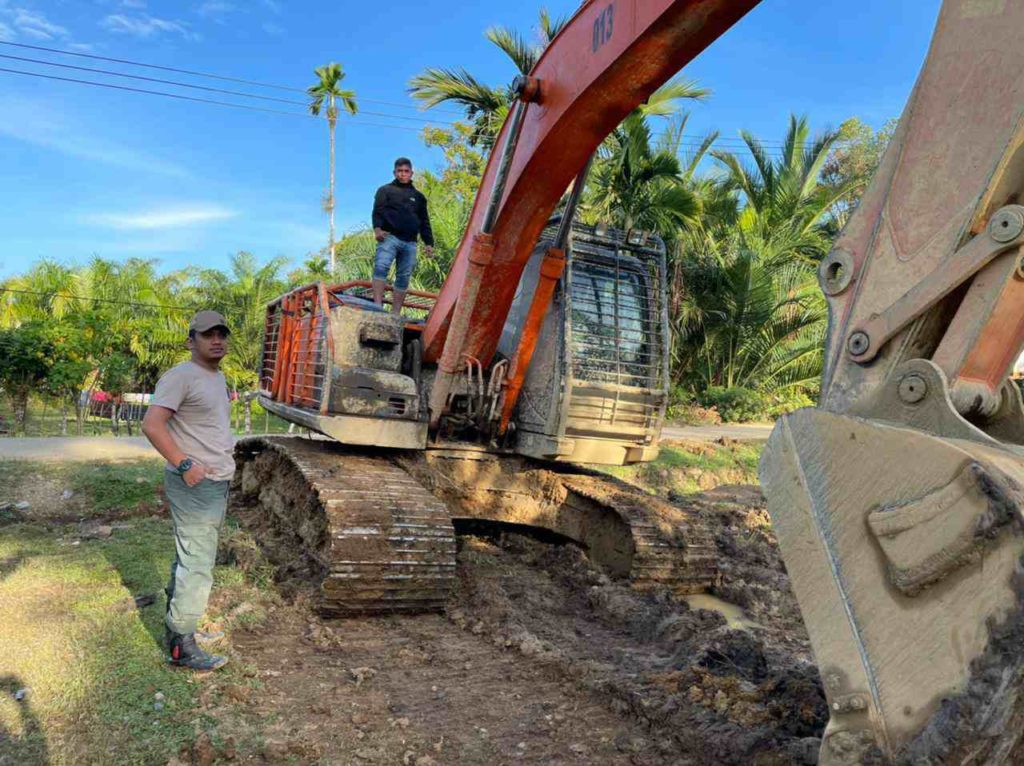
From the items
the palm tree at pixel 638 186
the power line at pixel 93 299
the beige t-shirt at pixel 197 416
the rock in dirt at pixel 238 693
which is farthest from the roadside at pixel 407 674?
the power line at pixel 93 299

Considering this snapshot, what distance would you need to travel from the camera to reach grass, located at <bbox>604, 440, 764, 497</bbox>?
1130 centimetres

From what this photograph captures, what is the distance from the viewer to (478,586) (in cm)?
539

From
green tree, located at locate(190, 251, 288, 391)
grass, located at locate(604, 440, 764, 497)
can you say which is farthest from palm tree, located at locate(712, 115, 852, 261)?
green tree, located at locate(190, 251, 288, 391)

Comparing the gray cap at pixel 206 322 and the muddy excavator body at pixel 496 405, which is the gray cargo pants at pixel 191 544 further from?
the muddy excavator body at pixel 496 405

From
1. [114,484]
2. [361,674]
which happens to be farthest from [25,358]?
[361,674]

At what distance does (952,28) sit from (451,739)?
295cm

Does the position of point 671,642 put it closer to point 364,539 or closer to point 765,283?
point 364,539

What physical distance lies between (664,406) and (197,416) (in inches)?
132

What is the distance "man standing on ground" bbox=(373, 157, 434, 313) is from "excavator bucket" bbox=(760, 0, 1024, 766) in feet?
14.6

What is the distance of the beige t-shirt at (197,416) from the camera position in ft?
12.3

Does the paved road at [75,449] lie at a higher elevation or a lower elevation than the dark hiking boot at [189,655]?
lower

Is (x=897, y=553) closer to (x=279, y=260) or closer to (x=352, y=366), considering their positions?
(x=352, y=366)

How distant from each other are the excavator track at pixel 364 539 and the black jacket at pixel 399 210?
1.80m

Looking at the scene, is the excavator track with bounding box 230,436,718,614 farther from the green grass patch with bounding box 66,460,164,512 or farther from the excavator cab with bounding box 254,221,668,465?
the green grass patch with bounding box 66,460,164,512
